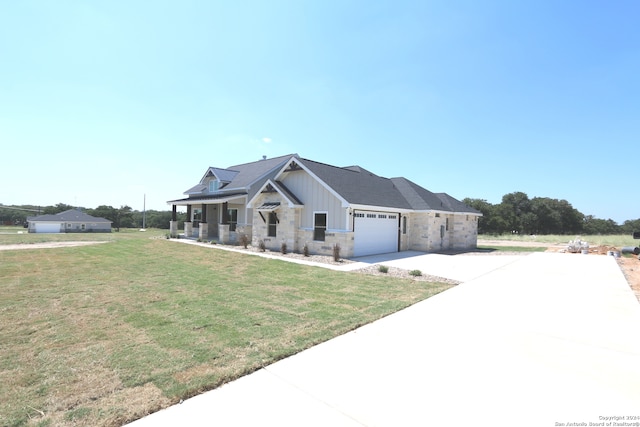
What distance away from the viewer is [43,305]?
6.54m

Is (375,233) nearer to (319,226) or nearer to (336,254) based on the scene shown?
(319,226)

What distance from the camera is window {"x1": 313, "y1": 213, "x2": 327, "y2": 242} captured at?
1609 centimetres

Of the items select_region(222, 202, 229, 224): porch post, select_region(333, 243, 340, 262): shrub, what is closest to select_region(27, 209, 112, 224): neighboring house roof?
select_region(222, 202, 229, 224): porch post

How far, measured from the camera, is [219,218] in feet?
77.6

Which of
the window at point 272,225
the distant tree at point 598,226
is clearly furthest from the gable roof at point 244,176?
the distant tree at point 598,226

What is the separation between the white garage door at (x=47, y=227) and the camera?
43.5 metres

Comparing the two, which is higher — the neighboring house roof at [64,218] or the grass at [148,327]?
the neighboring house roof at [64,218]

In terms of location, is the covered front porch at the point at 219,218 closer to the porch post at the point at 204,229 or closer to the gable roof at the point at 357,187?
the porch post at the point at 204,229

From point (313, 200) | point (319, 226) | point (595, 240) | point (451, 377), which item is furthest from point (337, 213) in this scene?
point (595, 240)

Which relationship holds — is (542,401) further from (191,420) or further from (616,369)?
(191,420)

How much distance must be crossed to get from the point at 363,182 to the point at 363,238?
4.66 meters

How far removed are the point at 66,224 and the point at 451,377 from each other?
195 ft

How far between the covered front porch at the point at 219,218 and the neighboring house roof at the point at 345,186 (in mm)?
1245

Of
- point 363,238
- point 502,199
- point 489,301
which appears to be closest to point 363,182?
point 363,238
